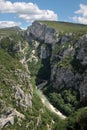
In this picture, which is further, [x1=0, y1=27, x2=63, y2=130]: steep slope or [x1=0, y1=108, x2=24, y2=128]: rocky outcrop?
[x1=0, y1=27, x2=63, y2=130]: steep slope

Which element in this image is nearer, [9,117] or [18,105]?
[9,117]

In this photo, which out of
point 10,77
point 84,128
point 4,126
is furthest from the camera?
point 10,77

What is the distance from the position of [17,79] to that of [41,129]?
31.6m

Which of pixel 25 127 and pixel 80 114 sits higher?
pixel 80 114

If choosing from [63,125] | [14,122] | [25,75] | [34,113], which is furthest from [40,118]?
[63,125]

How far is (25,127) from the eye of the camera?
14775 cm

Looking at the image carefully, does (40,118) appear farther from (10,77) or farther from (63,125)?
(63,125)

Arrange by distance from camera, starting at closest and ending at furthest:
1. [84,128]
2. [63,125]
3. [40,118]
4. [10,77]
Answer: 1. [84,128]
2. [63,125]
3. [40,118]
4. [10,77]

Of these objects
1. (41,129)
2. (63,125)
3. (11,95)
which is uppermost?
(63,125)

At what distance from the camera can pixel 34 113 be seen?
532 ft

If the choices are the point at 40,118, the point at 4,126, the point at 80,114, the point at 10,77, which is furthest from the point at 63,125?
the point at 10,77

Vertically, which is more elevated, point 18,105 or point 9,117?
point 18,105

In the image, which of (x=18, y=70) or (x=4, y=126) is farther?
(x=18, y=70)

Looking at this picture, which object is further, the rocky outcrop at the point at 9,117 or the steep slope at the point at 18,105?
the steep slope at the point at 18,105
